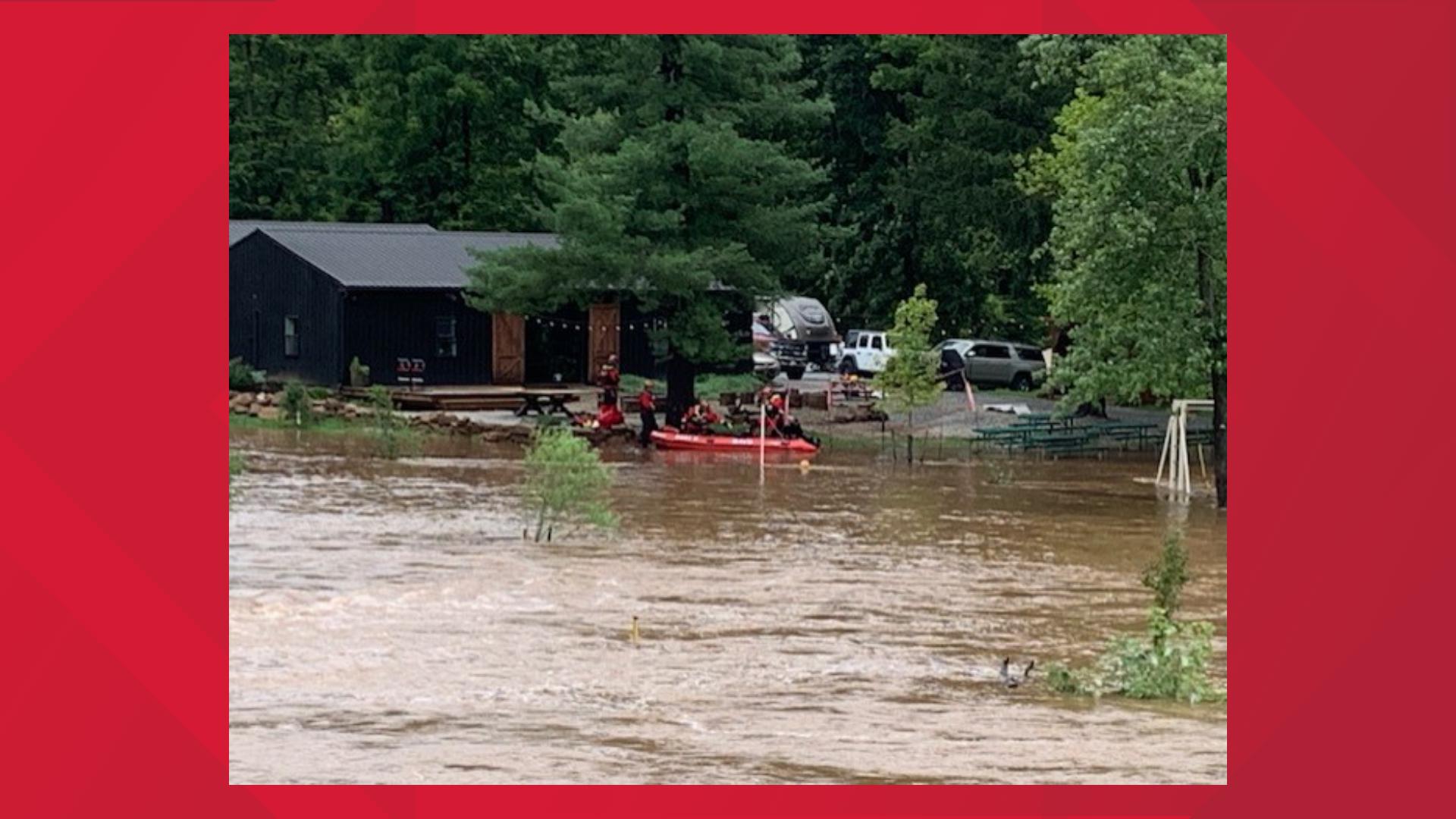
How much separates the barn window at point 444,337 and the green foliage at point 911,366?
14110mm

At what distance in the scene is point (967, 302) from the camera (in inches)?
2594

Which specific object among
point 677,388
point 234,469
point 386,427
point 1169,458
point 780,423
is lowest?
point 234,469

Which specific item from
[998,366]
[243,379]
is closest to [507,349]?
[243,379]

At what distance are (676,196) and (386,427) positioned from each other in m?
7.96

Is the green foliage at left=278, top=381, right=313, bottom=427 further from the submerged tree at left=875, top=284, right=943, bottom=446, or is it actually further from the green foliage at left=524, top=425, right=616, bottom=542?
the green foliage at left=524, top=425, right=616, bottom=542

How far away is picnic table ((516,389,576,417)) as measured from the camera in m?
51.3

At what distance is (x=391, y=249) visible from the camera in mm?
58781

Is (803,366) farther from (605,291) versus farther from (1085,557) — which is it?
(1085,557)

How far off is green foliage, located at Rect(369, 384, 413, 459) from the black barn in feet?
13.2

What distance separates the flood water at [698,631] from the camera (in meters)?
17.6

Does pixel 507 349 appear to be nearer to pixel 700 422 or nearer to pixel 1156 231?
pixel 700 422

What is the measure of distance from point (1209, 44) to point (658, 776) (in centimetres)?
2487

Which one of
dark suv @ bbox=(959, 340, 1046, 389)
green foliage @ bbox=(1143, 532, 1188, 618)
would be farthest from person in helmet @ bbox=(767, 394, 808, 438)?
green foliage @ bbox=(1143, 532, 1188, 618)

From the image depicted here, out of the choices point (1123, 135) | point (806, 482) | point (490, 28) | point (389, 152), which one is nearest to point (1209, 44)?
point (1123, 135)
